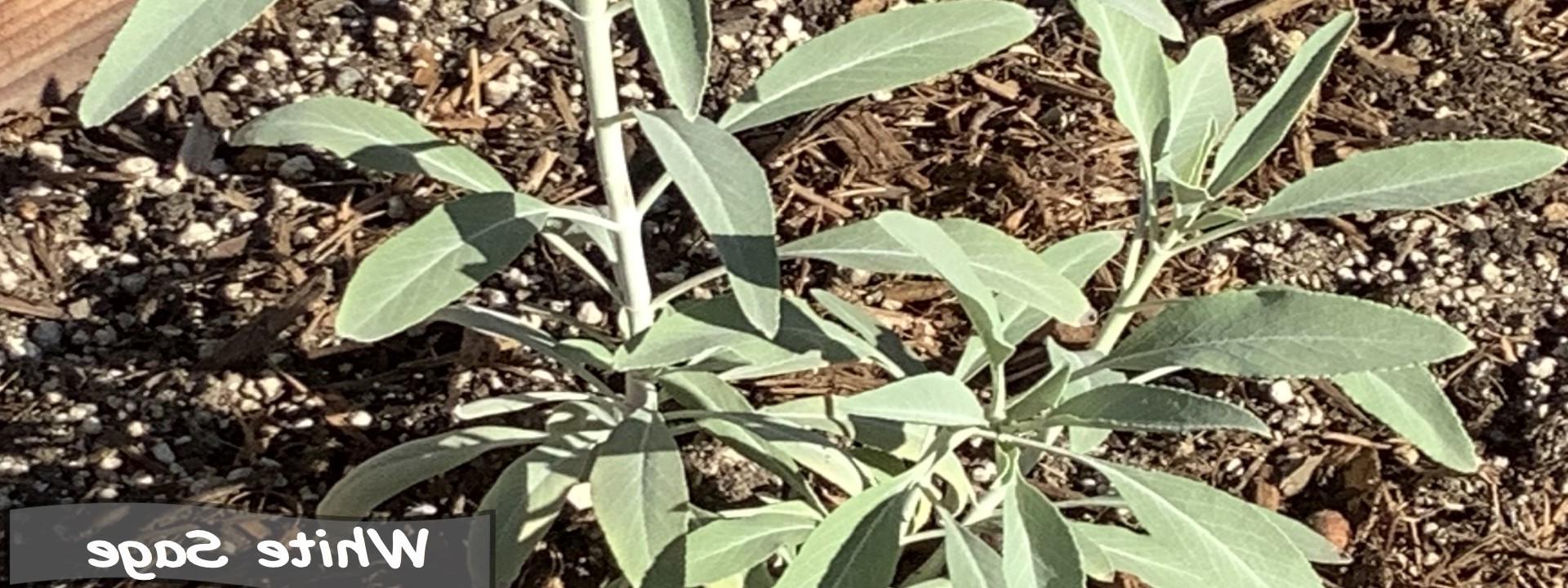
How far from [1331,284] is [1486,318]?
20 cm

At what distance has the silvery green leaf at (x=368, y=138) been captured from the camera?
144 centimetres

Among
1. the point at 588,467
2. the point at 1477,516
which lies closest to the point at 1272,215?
the point at 588,467

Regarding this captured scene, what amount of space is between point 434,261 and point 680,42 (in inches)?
11.7

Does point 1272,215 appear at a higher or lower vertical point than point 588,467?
higher

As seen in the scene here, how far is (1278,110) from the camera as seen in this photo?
4.88 feet

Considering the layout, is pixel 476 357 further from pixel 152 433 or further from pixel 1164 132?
pixel 1164 132

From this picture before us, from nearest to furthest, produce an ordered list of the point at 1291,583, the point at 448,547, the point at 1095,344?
the point at 1291,583, the point at 1095,344, the point at 448,547

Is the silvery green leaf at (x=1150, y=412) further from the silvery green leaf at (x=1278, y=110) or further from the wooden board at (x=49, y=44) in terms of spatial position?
the wooden board at (x=49, y=44)

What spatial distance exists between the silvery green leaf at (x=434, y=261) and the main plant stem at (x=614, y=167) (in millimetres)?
79

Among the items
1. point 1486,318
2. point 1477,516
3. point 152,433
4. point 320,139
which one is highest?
point 320,139

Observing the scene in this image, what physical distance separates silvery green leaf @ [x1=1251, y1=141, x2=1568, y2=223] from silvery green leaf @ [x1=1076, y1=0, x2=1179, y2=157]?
0.12 metres

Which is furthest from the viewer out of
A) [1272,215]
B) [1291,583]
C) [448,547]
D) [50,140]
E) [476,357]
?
[50,140]

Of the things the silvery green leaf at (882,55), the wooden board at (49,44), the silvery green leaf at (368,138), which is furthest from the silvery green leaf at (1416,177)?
the wooden board at (49,44)

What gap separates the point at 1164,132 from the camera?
1498 millimetres
